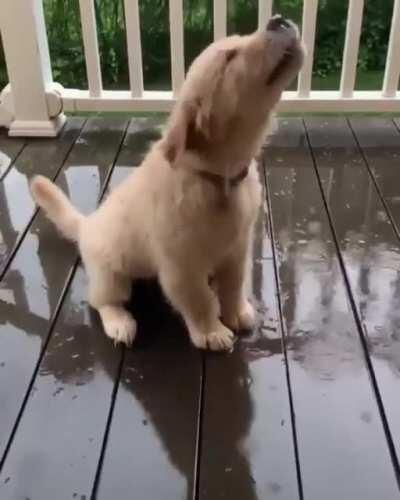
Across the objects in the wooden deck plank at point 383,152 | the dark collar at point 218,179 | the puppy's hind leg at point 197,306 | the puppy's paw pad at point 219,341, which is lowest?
the wooden deck plank at point 383,152

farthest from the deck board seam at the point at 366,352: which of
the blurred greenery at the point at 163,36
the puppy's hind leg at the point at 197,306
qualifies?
the blurred greenery at the point at 163,36

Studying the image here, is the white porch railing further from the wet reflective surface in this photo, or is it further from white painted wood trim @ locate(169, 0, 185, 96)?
the wet reflective surface

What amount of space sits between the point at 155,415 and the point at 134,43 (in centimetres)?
170

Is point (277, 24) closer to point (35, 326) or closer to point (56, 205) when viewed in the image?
point (56, 205)

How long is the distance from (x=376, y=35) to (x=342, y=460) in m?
2.91

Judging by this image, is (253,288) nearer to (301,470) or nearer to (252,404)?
(252,404)

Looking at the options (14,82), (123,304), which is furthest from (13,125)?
(123,304)

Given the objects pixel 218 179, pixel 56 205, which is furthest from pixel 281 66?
pixel 56 205

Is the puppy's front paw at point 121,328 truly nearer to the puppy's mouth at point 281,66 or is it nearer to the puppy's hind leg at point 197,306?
the puppy's hind leg at point 197,306

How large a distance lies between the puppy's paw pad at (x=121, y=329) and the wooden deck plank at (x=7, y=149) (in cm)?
100

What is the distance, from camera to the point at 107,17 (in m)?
3.38

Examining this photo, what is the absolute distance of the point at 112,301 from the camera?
1.65m

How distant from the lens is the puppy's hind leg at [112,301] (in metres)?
1.60

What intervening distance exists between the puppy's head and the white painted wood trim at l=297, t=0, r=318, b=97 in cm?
117
